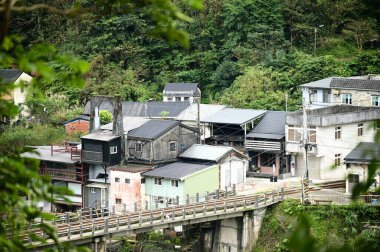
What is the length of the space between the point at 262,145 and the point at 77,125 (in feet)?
37.9

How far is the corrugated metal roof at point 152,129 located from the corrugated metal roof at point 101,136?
35.3 inches

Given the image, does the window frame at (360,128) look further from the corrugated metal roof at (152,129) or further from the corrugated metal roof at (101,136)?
the corrugated metal roof at (101,136)

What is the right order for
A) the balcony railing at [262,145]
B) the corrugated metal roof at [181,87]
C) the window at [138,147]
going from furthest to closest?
1. the corrugated metal roof at [181,87]
2. the balcony railing at [262,145]
3. the window at [138,147]

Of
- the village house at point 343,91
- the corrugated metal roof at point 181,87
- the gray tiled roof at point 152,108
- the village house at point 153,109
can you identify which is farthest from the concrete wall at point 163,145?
the corrugated metal roof at point 181,87

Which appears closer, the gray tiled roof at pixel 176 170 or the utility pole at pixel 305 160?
the utility pole at pixel 305 160

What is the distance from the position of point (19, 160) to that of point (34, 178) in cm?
18

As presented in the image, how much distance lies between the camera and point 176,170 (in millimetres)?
33688

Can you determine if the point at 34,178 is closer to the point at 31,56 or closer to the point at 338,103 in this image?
the point at 31,56

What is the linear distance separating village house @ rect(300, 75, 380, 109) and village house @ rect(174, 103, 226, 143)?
14.8 ft

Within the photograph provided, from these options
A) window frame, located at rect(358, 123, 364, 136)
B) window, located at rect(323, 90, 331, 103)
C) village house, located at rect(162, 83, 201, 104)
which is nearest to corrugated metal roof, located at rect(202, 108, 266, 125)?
window, located at rect(323, 90, 331, 103)

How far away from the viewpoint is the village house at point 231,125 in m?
38.3

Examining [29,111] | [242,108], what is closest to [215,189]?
[242,108]

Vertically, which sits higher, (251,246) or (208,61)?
(208,61)

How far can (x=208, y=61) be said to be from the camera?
48.4 metres
